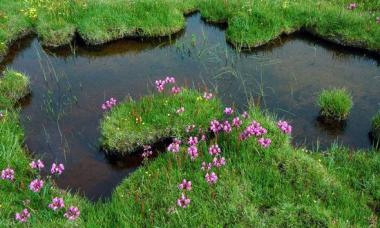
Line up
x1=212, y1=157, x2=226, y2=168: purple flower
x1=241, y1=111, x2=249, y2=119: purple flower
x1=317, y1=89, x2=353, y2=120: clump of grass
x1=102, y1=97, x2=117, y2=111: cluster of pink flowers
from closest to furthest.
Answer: x1=212, y1=157, x2=226, y2=168: purple flower → x1=241, y1=111, x2=249, y2=119: purple flower → x1=102, y1=97, x2=117, y2=111: cluster of pink flowers → x1=317, y1=89, x2=353, y2=120: clump of grass

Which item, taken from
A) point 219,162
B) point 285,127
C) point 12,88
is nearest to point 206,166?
point 219,162

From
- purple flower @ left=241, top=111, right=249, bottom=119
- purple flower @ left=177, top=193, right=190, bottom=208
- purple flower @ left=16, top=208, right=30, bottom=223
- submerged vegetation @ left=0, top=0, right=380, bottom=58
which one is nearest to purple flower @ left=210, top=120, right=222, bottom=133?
purple flower @ left=241, top=111, right=249, bottom=119

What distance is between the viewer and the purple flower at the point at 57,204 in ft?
27.5

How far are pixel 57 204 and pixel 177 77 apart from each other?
6391mm

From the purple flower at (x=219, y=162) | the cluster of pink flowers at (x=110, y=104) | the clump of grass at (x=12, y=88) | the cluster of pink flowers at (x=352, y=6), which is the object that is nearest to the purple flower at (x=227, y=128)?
the purple flower at (x=219, y=162)

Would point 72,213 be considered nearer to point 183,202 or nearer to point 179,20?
point 183,202

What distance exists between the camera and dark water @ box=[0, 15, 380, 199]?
1127 cm

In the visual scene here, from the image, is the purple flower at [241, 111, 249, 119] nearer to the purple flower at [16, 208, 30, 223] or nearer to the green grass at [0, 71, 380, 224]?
the green grass at [0, 71, 380, 224]

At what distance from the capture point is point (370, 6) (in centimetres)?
1705

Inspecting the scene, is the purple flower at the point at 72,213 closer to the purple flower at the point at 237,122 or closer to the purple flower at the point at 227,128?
the purple flower at the point at 227,128

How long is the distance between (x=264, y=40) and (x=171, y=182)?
7.90 meters

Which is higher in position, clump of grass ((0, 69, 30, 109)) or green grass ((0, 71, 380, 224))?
clump of grass ((0, 69, 30, 109))

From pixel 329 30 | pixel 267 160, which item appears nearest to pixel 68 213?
pixel 267 160

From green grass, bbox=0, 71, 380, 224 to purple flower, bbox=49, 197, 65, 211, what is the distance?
0.61ft
